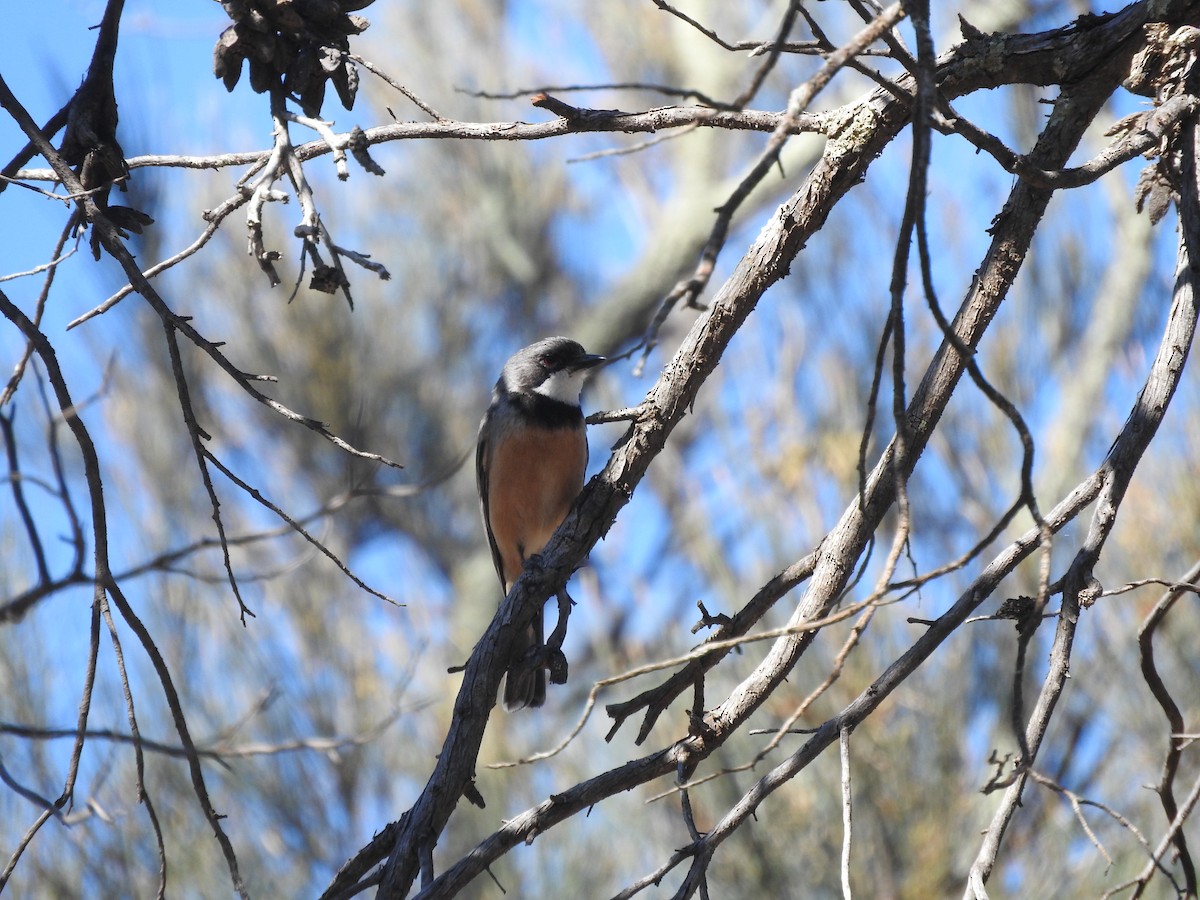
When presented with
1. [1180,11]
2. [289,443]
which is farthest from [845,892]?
[289,443]

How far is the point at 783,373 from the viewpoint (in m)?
8.94

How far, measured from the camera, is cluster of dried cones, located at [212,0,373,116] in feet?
6.79

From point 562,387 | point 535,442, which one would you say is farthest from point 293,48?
point 562,387

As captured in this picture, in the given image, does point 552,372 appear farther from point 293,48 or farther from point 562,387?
point 293,48

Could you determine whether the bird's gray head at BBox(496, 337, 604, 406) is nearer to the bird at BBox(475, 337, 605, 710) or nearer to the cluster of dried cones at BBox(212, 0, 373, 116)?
the bird at BBox(475, 337, 605, 710)

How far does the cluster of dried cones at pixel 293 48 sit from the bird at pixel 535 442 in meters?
3.12

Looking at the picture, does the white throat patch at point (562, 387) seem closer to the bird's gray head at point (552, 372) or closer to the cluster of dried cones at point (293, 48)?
the bird's gray head at point (552, 372)

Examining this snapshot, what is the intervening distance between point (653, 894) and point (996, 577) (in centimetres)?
484

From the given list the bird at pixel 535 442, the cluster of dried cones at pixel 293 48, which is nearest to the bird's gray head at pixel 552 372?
the bird at pixel 535 442

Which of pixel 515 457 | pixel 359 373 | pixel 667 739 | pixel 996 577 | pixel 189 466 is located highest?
pixel 359 373

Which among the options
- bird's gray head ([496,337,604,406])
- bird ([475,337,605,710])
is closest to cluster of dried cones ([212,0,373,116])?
bird ([475,337,605,710])

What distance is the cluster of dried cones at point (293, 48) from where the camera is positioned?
2.07 m

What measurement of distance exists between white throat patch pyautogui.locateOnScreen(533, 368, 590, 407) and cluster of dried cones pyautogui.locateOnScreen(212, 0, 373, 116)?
11.2ft

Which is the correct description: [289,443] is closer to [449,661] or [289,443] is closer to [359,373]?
[359,373]
